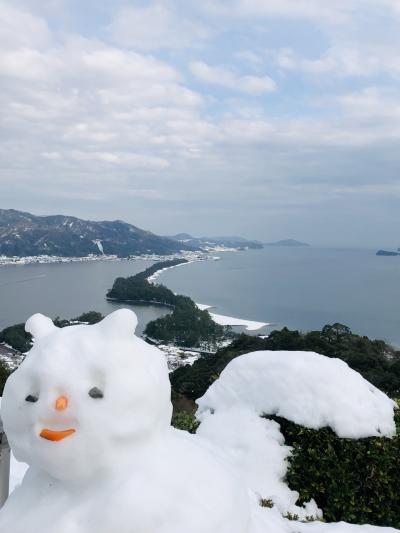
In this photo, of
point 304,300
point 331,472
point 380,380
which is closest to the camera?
point 331,472

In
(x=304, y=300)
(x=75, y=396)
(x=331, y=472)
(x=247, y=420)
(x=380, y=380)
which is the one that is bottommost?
(x=304, y=300)

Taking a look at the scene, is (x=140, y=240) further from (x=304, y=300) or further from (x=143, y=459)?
(x=143, y=459)

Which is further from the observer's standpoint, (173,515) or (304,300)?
(304,300)

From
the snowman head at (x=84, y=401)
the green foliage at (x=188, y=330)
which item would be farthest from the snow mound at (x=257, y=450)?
the green foliage at (x=188, y=330)

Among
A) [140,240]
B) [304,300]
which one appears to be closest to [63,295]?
[304,300]

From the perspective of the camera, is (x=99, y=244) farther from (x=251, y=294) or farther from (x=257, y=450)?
(x=257, y=450)

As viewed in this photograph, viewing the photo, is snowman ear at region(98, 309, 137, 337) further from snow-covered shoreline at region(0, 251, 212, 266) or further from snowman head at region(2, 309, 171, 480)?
snow-covered shoreline at region(0, 251, 212, 266)
